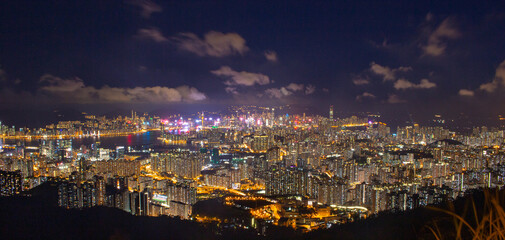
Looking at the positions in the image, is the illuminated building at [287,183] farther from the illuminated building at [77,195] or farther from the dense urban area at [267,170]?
the illuminated building at [77,195]

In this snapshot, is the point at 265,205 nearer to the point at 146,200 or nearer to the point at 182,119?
the point at 146,200

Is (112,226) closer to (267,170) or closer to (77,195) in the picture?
(77,195)

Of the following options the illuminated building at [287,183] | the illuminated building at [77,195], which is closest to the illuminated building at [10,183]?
the illuminated building at [77,195]

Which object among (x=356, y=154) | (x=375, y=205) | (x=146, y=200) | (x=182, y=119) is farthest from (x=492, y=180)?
(x=182, y=119)

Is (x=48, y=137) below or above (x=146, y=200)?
above

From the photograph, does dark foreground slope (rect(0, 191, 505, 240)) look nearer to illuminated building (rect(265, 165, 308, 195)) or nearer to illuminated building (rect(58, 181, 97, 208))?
illuminated building (rect(58, 181, 97, 208))
